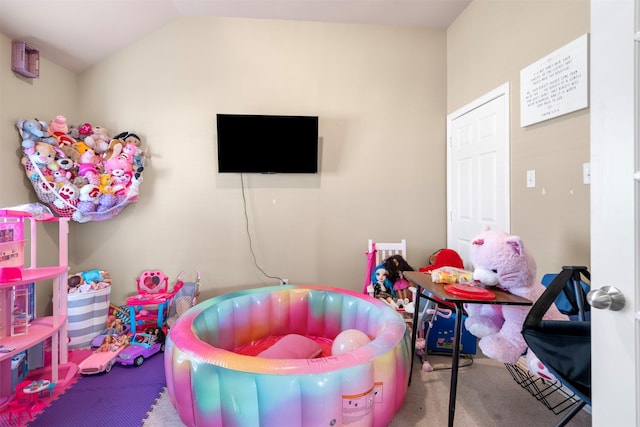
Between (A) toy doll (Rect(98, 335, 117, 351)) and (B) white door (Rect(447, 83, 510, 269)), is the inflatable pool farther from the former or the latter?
(B) white door (Rect(447, 83, 510, 269))

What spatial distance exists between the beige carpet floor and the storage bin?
1098mm

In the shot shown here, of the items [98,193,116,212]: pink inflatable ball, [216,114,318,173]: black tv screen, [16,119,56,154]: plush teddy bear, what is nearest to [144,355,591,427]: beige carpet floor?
[98,193,116,212]: pink inflatable ball

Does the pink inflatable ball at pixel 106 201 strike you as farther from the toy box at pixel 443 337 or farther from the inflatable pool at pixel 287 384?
the toy box at pixel 443 337

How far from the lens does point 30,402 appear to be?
5.57 ft

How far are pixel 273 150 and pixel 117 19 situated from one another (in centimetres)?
172

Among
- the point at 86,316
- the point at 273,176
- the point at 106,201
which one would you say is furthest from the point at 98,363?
the point at 273,176

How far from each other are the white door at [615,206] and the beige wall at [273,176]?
2.36m

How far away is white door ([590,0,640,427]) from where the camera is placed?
2.25ft

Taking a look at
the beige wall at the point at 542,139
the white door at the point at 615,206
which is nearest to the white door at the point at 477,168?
the beige wall at the point at 542,139

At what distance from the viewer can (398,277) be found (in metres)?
2.66

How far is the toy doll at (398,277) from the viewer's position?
2.60 meters

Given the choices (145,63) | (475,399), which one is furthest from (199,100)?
(475,399)

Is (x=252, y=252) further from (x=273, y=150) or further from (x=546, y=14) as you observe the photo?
(x=546, y=14)

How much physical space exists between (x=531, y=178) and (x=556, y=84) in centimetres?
60
